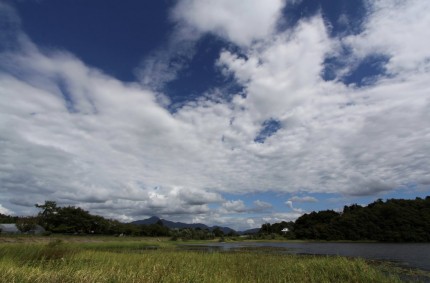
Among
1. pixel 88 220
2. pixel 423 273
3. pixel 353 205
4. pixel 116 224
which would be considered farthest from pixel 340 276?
pixel 353 205

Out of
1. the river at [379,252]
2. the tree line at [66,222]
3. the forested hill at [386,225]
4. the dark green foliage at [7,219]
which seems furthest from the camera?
the forested hill at [386,225]

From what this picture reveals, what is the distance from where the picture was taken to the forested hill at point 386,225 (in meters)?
95.1

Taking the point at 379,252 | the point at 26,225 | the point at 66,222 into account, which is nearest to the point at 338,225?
the point at 379,252

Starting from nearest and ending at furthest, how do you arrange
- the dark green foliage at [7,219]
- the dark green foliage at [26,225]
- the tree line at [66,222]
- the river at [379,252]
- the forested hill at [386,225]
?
the river at [379,252]
the dark green foliage at [26,225]
the tree line at [66,222]
the dark green foliage at [7,219]
the forested hill at [386,225]

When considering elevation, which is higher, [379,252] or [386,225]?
[386,225]

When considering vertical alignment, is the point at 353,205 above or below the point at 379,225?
above

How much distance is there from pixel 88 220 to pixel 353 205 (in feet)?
345

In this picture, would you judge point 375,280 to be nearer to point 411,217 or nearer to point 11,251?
point 11,251

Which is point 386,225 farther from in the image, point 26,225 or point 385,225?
point 26,225

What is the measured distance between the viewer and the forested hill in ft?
312

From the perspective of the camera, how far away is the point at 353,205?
14188 centimetres

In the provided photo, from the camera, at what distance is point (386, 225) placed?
331ft

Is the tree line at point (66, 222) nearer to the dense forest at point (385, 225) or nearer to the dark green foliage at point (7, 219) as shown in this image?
the dark green foliage at point (7, 219)

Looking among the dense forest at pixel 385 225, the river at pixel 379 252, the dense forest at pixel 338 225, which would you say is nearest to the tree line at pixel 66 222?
the dense forest at pixel 338 225
